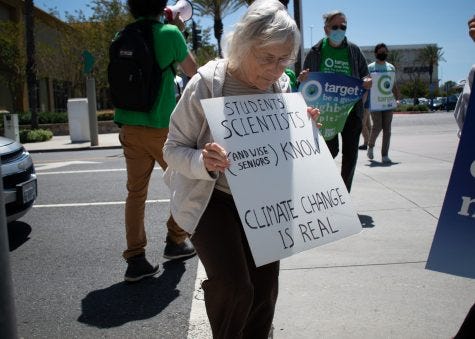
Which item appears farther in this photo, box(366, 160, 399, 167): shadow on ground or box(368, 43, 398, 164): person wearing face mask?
box(368, 43, 398, 164): person wearing face mask

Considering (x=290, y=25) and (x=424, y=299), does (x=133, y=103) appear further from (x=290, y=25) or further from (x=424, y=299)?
(x=424, y=299)

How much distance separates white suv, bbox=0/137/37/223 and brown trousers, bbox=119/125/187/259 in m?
1.82

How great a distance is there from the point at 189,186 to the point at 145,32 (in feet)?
5.41

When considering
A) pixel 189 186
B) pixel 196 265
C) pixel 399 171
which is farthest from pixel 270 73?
pixel 399 171

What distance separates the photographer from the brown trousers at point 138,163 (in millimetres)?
3373

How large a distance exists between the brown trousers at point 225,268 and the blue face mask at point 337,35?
304 centimetres

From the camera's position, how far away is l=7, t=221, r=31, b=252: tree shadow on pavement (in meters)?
4.83

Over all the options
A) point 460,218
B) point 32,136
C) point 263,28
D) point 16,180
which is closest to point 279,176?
point 263,28

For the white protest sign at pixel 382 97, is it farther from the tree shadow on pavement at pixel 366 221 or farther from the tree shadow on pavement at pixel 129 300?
the tree shadow on pavement at pixel 129 300

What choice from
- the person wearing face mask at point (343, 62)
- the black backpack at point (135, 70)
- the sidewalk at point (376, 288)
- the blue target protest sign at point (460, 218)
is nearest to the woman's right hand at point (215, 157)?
the blue target protest sign at point (460, 218)

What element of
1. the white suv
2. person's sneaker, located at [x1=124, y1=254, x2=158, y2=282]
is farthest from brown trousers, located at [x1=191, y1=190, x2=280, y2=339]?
the white suv

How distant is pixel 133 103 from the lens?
3271 mm

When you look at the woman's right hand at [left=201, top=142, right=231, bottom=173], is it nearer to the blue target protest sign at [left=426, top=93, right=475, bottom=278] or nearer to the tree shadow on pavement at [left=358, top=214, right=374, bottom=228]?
the blue target protest sign at [left=426, top=93, right=475, bottom=278]

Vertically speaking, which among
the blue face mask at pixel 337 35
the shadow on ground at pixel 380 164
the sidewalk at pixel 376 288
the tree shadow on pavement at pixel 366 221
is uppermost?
the blue face mask at pixel 337 35
